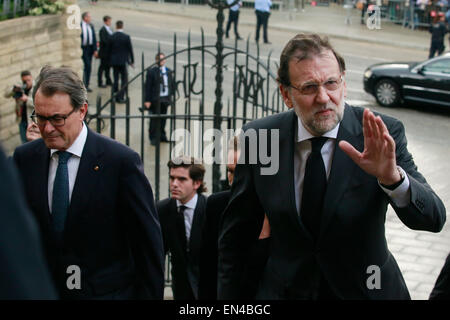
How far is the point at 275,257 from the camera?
318cm

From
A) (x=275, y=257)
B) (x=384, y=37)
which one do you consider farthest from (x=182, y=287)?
(x=384, y=37)

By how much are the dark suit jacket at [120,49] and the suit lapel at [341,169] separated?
1410 cm

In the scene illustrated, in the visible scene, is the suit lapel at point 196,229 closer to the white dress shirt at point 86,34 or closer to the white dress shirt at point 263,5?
the white dress shirt at point 86,34

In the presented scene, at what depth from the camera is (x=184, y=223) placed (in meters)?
5.86

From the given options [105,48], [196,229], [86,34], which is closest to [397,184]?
[196,229]

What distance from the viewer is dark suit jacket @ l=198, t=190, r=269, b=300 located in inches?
131

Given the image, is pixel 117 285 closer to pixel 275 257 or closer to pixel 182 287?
pixel 275 257

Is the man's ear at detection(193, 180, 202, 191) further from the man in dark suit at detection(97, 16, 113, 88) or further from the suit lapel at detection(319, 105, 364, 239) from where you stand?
the man in dark suit at detection(97, 16, 113, 88)

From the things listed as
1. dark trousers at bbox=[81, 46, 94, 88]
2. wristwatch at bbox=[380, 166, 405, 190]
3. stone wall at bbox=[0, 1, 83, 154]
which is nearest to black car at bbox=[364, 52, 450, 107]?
dark trousers at bbox=[81, 46, 94, 88]

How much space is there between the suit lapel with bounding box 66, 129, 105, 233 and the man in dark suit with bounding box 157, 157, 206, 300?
2117 millimetres

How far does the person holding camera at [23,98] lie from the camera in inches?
457

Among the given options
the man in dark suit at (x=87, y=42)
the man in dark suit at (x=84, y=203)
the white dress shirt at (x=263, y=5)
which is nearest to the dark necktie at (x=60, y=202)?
the man in dark suit at (x=84, y=203)

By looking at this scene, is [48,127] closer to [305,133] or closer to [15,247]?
[305,133]

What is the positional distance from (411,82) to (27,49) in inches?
326
